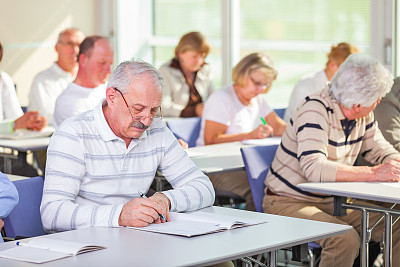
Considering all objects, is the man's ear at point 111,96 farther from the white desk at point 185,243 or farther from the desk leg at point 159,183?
the desk leg at point 159,183

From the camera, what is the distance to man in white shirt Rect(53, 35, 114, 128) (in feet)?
16.4

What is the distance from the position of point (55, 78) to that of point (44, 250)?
4121 mm

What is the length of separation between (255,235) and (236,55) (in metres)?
5.22

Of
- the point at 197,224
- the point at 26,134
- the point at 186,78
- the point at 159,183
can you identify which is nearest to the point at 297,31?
the point at 186,78

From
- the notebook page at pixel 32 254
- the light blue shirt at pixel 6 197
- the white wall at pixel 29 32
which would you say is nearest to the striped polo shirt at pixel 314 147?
the light blue shirt at pixel 6 197

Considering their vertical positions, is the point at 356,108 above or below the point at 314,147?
above

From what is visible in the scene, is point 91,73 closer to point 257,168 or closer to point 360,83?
point 257,168

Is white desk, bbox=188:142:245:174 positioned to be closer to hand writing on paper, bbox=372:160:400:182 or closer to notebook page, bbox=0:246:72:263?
hand writing on paper, bbox=372:160:400:182

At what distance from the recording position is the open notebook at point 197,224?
238cm

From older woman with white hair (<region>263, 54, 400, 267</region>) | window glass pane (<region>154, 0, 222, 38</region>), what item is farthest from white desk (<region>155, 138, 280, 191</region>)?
window glass pane (<region>154, 0, 222, 38</region>)

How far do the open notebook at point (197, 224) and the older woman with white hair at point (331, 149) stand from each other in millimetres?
961

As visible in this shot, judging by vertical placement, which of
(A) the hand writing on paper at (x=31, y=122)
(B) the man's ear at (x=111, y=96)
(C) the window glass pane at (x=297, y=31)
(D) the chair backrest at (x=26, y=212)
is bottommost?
(D) the chair backrest at (x=26, y=212)

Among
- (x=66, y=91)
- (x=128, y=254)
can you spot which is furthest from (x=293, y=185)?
(x=66, y=91)

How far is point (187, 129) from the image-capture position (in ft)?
16.4
